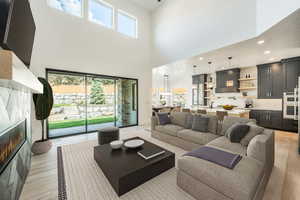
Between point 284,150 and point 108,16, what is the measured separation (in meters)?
7.59

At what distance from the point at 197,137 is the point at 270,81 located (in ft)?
16.2

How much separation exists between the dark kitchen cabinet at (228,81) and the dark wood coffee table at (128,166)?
566cm

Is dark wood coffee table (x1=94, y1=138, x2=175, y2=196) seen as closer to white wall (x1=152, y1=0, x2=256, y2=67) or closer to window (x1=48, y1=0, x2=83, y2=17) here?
white wall (x1=152, y1=0, x2=256, y2=67)

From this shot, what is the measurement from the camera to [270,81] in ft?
16.7

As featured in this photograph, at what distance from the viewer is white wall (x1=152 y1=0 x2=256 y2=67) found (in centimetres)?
330

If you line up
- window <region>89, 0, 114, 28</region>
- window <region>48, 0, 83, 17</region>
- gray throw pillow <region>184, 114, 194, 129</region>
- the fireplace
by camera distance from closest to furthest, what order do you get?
the fireplace, gray throw pillow <region>184, 114, 194, 129</region>, window <region>48, 0, 83, 17</region>, window <region>89, 0, 114, 28</region>

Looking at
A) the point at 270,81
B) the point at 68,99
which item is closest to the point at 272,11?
the point at 270,81

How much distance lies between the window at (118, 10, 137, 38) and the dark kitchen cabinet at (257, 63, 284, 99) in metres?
6.16

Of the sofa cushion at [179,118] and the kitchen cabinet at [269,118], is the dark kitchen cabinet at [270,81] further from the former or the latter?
the sofa cushion at [179,118]

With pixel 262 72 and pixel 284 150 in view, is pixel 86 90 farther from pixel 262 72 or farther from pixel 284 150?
pixel 262 72

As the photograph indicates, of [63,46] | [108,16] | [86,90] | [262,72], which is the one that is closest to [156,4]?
[108,16]

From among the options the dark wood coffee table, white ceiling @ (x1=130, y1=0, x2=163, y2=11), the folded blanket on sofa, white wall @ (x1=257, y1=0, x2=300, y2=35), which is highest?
white ceiling @ (x1=130, y1=0, x2=163, y2=11)

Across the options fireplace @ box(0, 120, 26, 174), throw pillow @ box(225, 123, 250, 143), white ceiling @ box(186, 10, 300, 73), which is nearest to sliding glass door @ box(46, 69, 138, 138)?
fireplace @ box(0, 120, 26, 174)

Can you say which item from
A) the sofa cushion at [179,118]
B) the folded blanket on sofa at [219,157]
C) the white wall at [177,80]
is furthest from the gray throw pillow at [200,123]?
the white wall at [177,80]
